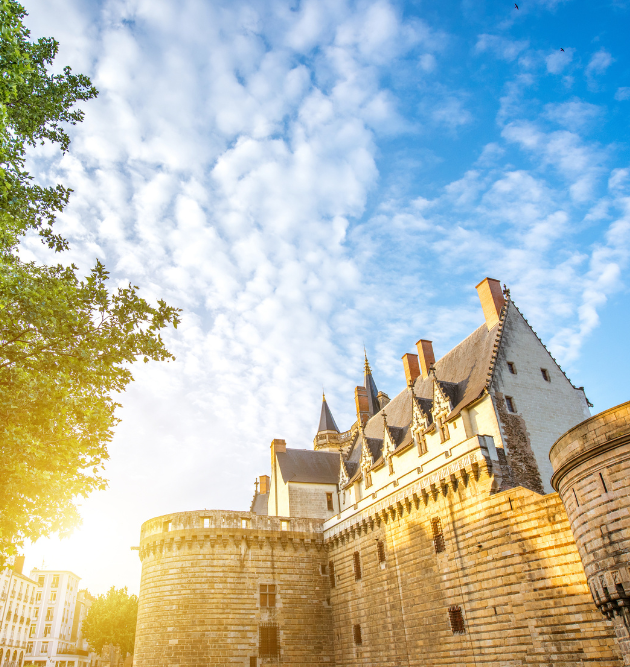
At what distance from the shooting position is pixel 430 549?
69.1 ft

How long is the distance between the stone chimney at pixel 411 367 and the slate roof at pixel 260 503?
18555 millimetres

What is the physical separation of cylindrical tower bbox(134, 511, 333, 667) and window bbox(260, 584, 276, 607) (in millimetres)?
47

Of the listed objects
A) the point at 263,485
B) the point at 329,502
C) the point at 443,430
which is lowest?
the point at 443,430

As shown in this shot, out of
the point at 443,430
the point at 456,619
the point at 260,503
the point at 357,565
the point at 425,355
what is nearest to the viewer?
the point at 456,619

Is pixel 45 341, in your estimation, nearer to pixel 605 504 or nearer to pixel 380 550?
pixel 605 504

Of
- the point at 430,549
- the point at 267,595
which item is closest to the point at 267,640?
the point at 267,595

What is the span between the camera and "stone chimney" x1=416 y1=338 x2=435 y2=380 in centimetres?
2961

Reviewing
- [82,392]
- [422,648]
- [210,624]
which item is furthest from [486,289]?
[210,624]

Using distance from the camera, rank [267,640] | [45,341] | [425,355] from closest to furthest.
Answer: [45,341] → [267,640] → [425,355]

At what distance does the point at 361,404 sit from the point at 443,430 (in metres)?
15.6

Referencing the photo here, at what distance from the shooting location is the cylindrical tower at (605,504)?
1238 cm

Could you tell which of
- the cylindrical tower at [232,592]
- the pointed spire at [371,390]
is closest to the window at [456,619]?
the cylindrical tower at [232,592]

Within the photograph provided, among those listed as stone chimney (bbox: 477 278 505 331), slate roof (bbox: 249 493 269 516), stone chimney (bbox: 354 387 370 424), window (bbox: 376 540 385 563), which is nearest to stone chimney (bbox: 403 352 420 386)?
stone chimney (bbox: 477 278 505 331)

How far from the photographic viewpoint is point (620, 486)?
12.7 meters
